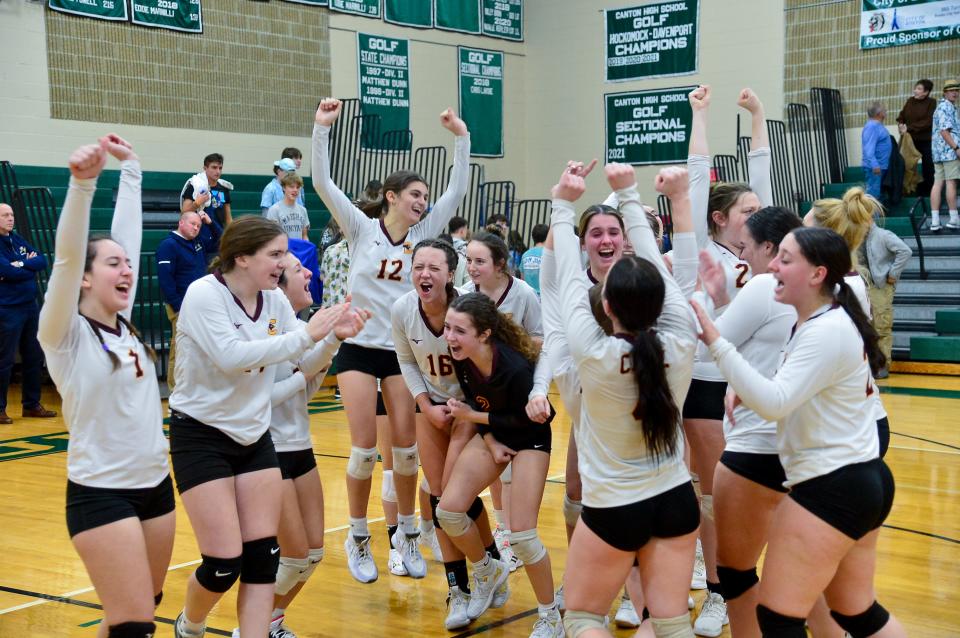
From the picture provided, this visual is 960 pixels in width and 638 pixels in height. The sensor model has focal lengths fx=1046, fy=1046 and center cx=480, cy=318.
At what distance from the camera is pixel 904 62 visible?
14.2m

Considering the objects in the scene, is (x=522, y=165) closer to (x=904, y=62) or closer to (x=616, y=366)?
(x=904, y=62)

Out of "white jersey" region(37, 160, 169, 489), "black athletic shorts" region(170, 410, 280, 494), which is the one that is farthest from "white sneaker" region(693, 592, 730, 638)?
"white jersey" region(37, 160, 169, 489)

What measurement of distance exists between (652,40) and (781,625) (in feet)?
48.0

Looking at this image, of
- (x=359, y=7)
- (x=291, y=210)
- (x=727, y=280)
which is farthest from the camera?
(x=359, y=7)

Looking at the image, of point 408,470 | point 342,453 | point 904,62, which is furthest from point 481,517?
point 904,62

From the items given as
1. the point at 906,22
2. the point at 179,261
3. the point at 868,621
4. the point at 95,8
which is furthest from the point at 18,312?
the point at 906,22

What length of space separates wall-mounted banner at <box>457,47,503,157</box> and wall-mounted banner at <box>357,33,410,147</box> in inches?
45.9

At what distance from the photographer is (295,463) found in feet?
13.4

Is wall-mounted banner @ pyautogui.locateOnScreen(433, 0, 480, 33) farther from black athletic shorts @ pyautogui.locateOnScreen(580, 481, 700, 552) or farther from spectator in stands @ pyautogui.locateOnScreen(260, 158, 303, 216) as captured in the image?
black athletic shorts @ pyautogui.locateOnScreen(580, 481, 700, 552)

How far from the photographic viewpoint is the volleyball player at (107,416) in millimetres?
2982

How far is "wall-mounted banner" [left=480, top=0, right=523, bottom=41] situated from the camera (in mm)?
17328

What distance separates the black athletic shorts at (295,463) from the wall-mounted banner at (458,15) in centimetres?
1352

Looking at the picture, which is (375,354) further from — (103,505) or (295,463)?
(103,505)

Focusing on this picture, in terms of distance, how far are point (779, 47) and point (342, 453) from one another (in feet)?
34.2
